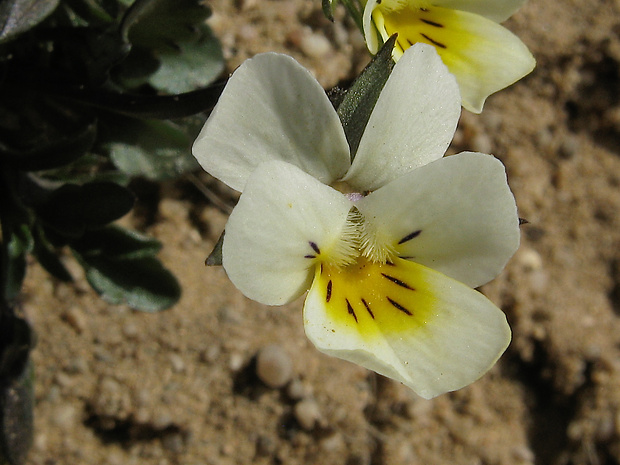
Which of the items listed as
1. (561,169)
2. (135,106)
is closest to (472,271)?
(135,106)

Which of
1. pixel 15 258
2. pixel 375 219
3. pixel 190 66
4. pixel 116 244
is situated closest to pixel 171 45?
pixel 190 66

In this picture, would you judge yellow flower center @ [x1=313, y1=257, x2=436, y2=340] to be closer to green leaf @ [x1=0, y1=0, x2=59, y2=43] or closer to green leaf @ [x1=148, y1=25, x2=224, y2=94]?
green leaf @ [x1=0, y1=0, x2=59, y2=43]

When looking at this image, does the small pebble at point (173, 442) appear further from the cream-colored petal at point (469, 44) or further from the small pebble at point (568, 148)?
the small pebble at point (568, 148)

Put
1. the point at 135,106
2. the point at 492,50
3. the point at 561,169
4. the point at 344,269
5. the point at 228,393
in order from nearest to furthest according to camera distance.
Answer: the point at 344,269
the point at 492,50
the point at 135,106
the point at 228,393
the point at 561,169

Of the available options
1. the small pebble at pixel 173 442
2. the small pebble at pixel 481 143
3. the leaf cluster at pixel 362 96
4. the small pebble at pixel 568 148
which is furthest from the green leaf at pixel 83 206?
the small pebble at pixel 568 148

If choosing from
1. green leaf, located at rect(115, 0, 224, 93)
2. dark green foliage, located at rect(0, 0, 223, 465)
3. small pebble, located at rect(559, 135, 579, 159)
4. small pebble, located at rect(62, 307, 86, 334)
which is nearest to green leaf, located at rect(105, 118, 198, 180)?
dark green foliage, located at rect(0, 0, 223, 465)

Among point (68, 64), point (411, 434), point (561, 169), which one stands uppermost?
point (68, 64)

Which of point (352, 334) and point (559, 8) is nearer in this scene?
point (352, 334)

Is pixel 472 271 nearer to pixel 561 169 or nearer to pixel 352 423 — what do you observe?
pixel 352 423
